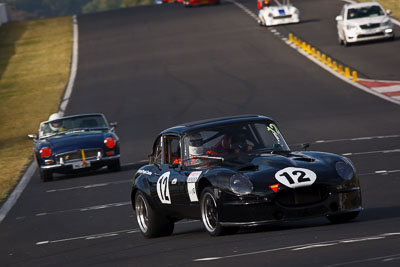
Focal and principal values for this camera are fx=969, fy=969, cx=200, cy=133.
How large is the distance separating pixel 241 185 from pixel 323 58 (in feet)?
98.2

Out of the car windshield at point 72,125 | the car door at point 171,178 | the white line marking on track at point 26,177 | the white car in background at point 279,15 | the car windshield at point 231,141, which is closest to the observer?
the car door at point 171,178

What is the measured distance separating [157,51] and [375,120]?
2291cm

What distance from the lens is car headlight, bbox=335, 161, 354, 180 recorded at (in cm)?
1046

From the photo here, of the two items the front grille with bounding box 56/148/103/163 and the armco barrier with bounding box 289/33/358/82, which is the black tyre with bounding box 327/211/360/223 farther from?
the armco barrier with bounding box 289/33/358/82

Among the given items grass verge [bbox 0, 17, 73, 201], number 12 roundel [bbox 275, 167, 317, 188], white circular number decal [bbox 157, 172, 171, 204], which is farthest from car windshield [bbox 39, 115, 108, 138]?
number 12 roundel [bbox 275, 167, 317, 188]

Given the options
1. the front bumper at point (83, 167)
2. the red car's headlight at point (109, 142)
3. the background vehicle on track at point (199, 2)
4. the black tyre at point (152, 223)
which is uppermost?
the black tyre at point (152, 223)

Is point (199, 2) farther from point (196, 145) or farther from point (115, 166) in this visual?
point (196, 145)

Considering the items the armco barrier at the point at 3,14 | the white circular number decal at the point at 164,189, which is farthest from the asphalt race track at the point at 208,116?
the armco barrier at the point at 3,14

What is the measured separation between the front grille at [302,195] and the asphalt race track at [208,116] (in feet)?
1.10

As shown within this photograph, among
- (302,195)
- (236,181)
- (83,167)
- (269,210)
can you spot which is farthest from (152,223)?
(83,167)

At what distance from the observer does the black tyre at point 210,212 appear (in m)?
10.4

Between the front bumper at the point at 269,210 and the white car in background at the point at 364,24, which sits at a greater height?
the front bumper at the point at 269,210

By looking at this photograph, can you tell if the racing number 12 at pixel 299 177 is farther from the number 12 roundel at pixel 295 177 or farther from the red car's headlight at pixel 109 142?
the red car's headlight at pixel 109 142

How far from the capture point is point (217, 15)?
59.2m
